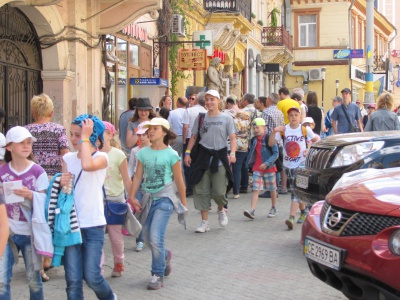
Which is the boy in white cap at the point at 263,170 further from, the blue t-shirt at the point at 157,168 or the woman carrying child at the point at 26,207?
the woman carrying child at the point at 26,207

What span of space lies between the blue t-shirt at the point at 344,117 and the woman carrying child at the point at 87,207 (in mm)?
10479

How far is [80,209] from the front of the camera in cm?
540

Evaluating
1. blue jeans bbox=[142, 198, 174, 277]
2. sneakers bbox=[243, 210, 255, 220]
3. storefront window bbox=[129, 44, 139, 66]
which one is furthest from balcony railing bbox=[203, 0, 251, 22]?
blue jeans bbox=[142, 198, 174, 277]

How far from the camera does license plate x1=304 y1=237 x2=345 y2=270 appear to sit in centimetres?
495

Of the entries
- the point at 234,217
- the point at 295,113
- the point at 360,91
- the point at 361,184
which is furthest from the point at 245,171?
the point at 360,91

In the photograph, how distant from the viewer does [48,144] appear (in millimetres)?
7336

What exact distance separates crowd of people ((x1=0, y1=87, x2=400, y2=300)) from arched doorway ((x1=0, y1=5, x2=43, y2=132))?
210cm

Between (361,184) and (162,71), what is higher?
(162,71)

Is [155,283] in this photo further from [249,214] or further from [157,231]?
[249,214]

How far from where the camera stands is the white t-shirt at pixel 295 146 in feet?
32.8

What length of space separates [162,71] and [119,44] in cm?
283

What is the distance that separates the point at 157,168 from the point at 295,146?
11.3 ft

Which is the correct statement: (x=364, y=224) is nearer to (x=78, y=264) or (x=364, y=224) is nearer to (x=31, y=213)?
(x=78, y=264)

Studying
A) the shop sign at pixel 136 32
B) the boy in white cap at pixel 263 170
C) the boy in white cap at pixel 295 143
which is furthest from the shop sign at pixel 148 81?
the boy in white cap at pixel 295 143
